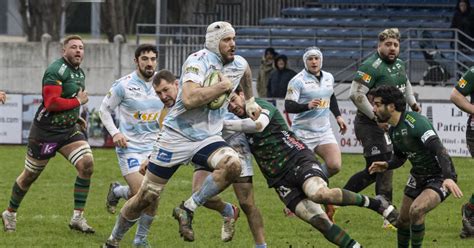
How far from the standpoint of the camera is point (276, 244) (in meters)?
13.5

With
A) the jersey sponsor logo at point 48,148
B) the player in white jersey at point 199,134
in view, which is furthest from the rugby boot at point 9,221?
the player in white jersey at point 199,134

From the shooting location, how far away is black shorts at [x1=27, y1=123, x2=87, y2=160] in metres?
14.5

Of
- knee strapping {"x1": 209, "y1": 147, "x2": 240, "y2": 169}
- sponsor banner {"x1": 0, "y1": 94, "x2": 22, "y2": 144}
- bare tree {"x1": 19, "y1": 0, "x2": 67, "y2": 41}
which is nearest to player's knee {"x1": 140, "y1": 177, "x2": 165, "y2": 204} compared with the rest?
knee strapping {"x1": 209, "y1": 147, "x2": 240, "y2": 169}

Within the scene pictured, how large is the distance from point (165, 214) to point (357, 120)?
2.69m

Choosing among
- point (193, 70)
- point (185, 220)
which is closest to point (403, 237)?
point (185, 220)

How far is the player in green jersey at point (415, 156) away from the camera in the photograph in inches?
449

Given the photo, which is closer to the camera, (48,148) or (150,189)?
(150,189)

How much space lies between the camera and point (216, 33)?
451 inches

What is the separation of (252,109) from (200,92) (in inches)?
37.5

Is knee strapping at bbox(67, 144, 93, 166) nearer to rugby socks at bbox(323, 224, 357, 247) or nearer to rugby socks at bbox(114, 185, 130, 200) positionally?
rugby socks at bbox(114, 185, 130, 200)

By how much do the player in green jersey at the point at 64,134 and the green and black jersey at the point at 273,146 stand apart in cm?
273

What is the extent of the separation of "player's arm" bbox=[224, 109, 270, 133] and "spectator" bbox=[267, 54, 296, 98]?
13884mm

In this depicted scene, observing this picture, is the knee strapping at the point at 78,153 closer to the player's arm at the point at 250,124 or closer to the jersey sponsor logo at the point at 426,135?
the player's arm at the point at 250,124

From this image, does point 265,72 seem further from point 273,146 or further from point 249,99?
point 249,99
